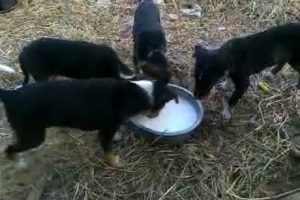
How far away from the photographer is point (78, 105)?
4.07 meters

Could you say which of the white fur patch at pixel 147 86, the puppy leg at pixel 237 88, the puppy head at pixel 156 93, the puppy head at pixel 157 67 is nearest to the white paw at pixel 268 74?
the puppy leg at pixel 237 88

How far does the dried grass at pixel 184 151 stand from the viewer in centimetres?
433

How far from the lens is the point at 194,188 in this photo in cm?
437

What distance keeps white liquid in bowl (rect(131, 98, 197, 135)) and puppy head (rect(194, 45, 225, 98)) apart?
26cm

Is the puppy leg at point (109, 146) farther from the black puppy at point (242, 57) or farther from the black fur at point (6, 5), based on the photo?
the black fur at point (6, 5)

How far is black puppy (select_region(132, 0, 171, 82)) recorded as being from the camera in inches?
186

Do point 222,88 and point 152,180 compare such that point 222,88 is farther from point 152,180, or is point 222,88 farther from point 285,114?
point 152,180

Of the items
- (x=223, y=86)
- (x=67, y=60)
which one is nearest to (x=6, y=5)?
(x=67, y=60)

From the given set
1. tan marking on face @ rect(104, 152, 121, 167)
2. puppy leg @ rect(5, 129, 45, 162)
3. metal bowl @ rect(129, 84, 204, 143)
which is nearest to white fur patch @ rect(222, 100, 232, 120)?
metal bowl @ rect(129, 84, 204, 143)

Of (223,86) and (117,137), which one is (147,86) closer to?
(117,137)

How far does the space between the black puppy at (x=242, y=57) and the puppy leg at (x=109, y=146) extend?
2.73 feet

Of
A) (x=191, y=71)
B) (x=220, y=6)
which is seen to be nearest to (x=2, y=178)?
(x=191, y=71)

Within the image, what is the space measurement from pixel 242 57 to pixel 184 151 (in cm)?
92

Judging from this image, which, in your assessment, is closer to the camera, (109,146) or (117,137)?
(109,146)
